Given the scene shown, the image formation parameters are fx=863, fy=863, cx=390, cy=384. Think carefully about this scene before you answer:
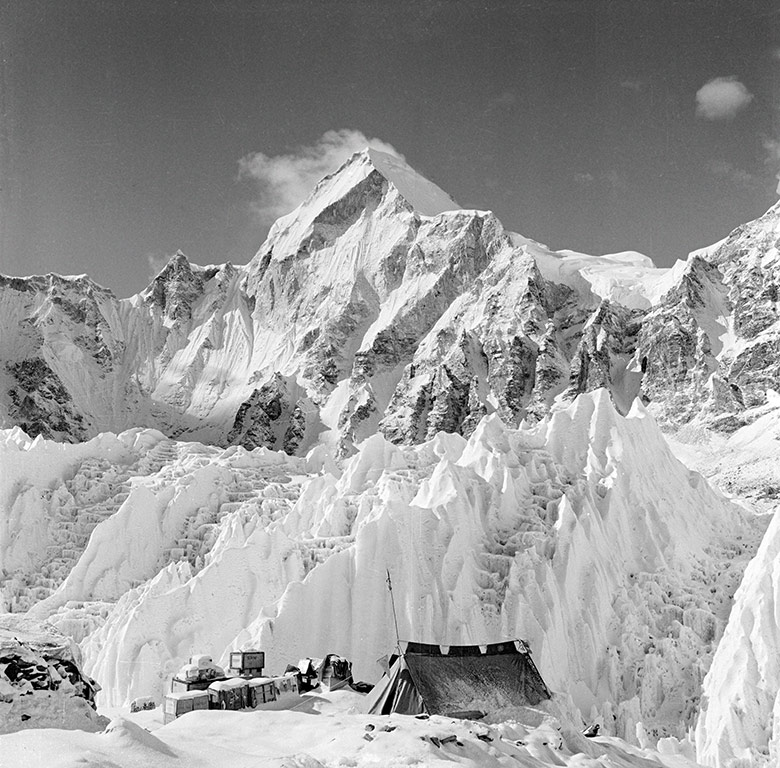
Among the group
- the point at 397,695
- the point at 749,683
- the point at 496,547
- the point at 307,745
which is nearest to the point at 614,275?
the point at 496,547

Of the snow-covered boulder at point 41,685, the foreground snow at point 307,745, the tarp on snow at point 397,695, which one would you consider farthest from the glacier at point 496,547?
the tarp on snow at point 397,695

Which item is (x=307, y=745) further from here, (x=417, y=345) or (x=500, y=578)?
(x=417, y=345)

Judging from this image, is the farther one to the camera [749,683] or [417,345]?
[417,345]

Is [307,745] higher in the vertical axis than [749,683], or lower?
lower

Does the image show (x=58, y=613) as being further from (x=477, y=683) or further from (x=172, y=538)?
(x=477, y=683)

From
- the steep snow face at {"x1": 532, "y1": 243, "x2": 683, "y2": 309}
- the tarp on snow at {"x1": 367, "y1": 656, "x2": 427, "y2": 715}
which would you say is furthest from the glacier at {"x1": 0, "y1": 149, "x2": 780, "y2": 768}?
the steep snow face at {"x1": 532, "y1": 243, "x2": 683, "y2": 309}

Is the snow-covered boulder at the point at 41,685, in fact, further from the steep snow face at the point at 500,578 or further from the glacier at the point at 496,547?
the steep snow face at the point at 500,578

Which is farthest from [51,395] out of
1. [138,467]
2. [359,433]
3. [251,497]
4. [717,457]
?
[717,457]
